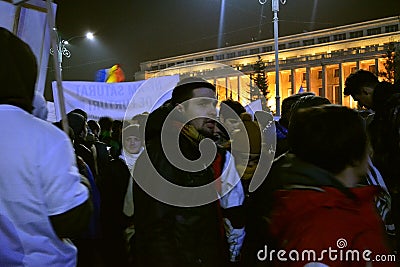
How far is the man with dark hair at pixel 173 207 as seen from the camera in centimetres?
257

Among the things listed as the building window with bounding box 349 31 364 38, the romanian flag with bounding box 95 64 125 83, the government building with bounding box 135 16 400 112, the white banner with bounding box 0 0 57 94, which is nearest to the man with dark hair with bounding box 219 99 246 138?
the white banner with bounding box 0 0 57 94

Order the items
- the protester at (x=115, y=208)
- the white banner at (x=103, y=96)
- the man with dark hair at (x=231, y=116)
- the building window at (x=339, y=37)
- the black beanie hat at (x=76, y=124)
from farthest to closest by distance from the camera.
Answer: the building window at (x=339, y=37) → the white banner at (x=103, y=96) → the black beanie hat at (x=76, y=124) → the man with dark hair at (x=231, y=116) → the protester at (x=115, y=208)

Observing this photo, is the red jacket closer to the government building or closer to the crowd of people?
the crowd of people

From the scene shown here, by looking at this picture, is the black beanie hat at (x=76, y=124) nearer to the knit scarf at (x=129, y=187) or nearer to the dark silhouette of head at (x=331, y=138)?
the knit scarf at (x=129, y=187)

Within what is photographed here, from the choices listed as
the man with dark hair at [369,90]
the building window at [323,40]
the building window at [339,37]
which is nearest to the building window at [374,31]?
the building window at [339,37]

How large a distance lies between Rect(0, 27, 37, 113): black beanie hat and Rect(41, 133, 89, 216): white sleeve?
26cm

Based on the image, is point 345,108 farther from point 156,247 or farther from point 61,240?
point 61,240

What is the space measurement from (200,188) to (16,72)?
3.81ft

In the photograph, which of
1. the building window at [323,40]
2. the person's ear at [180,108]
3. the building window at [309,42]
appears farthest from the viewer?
the building window at [309,42]

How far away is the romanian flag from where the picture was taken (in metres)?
9.97

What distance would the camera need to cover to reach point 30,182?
6.18 feet

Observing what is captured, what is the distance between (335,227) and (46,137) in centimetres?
121

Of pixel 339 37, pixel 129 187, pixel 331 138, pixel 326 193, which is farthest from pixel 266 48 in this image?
pixel 326 193

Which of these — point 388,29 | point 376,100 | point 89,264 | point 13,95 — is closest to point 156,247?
point 13,95
